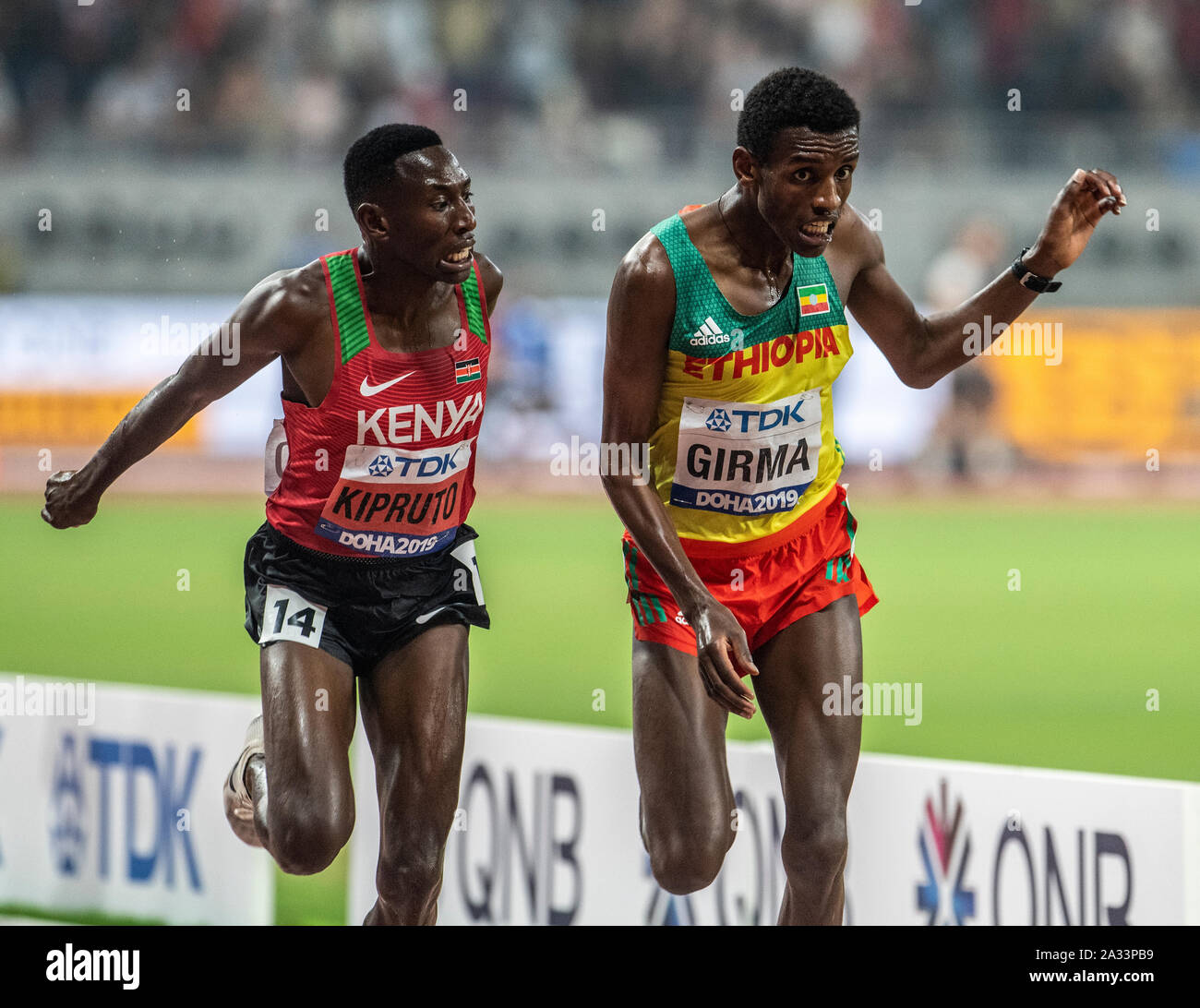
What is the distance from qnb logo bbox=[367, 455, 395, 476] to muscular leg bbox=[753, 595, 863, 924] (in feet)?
3.94

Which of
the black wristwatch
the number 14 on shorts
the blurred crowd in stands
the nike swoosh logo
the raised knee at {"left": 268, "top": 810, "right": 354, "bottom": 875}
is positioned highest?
the blurred crowd in stands

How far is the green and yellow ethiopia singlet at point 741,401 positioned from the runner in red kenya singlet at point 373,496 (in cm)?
60

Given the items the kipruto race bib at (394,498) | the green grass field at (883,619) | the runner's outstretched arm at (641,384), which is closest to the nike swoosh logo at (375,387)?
the kipruto race bib at (394,498)

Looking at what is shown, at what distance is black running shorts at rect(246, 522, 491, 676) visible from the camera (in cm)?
507

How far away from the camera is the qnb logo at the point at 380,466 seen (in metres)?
4.94

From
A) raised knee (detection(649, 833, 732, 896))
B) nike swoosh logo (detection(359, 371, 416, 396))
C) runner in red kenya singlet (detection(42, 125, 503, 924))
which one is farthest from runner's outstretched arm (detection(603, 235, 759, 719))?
nike swoosh logo (detection(359, 371, 416, 396))

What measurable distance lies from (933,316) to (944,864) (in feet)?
5.55

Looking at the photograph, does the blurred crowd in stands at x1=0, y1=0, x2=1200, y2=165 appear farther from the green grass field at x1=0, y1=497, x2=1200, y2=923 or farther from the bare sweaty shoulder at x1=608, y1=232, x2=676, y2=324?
the bare sweaty shoulder at x1=608, y1=232, x2=676, y2=324

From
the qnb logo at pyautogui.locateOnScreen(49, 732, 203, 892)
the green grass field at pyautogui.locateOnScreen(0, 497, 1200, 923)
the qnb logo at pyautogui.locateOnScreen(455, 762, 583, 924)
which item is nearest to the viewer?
the qnb logo at pyautogui.locateOnScreen(455, 762, 583, 924)

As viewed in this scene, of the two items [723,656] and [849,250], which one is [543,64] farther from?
[723,656]

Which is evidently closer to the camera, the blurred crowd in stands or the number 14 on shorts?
the number 14 on shorts

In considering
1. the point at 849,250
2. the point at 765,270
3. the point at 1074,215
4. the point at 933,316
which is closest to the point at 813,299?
the point at 765,270

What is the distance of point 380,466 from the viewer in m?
4.95

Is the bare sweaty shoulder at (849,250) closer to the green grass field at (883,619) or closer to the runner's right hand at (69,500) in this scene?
the runner's right hand at (69,500)
